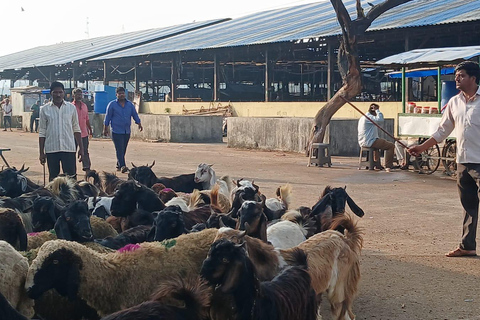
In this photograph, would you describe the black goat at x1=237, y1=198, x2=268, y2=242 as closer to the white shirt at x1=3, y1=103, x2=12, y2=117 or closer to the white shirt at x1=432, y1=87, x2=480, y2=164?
the white shirt at x1=432, y1=87, x2=480, y2=164

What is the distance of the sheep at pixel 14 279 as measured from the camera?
4340mm

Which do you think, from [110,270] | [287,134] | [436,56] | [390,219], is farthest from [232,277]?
[287,134]

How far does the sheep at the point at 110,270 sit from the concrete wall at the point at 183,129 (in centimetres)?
2152

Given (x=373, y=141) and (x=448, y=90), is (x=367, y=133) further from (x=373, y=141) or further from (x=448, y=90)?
(x=448, y=90)

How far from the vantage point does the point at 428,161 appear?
15.6 meters

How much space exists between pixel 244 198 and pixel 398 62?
30.5ft

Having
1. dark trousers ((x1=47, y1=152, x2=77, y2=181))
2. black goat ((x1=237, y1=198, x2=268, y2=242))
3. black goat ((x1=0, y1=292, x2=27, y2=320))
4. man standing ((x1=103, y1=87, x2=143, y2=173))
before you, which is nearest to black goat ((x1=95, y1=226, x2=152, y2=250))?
black goat ((x1=237, y1=198, x2=268, y2=242))

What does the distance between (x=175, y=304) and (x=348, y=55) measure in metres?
15.4

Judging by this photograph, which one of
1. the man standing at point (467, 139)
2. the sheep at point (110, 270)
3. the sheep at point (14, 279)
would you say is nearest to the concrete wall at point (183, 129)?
the man standing at point (467, 139)

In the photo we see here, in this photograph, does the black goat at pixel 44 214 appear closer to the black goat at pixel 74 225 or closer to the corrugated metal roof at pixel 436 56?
the black goat at pixel 74 225

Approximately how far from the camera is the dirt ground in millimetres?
5914

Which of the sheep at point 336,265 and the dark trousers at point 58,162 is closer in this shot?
the sheep at point 336,265

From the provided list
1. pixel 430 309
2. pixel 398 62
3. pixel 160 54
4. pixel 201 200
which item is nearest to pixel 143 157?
pixel 398 62

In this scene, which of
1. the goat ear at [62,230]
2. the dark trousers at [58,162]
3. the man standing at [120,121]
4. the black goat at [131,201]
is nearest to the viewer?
the goat ear at [62,230]
